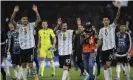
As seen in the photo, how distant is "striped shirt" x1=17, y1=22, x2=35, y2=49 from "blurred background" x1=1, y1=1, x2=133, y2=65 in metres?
12.7

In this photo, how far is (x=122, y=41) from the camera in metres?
17.5

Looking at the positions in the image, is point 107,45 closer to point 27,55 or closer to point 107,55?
point 107,55

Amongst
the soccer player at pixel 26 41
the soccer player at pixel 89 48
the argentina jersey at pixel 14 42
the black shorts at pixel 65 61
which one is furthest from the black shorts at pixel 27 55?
the soccer player at pixel 89 48

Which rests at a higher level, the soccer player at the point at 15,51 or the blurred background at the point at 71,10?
the blurred background at the point at 71,10

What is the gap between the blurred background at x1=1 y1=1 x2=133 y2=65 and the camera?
28247 millimetres

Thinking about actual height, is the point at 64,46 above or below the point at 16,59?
above

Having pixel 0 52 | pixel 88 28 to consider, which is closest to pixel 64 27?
pixel 88 28

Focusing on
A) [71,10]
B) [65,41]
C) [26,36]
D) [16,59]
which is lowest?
[16,59]

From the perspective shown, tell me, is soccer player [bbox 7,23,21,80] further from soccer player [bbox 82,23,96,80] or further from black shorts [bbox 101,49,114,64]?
black shorts [bbox 101,49,114,64]

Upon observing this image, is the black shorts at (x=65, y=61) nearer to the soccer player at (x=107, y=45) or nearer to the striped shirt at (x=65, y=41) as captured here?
the striped shirt at (x=65, y=41)

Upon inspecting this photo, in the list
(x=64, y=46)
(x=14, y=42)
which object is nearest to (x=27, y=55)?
(x=14, y=42)

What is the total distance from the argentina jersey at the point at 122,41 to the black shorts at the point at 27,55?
141 inches

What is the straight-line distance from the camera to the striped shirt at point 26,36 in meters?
15.5

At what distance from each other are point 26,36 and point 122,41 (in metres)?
3.87
